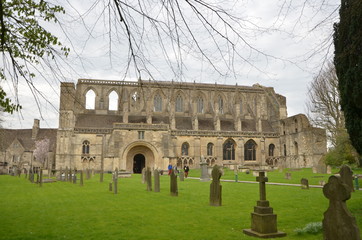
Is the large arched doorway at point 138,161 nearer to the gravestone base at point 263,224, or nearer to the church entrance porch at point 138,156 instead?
the church entrance porch at point 138,156

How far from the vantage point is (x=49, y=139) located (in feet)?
179

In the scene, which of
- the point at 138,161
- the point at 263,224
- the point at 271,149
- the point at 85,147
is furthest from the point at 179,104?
the point at 263,224

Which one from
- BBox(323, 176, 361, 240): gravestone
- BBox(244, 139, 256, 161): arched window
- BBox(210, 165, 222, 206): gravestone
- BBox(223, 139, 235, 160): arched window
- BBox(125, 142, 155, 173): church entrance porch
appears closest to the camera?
BBox(323, 176, 361, 240): gravestone

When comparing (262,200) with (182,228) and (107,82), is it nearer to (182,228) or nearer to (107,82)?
(182,228)

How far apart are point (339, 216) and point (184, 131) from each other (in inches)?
1405

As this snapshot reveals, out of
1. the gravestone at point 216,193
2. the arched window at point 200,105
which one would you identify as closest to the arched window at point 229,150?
the arched window at point 200,105

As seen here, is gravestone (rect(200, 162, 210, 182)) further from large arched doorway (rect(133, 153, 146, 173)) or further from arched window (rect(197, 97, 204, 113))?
arched window (rect(197, 97, 204, 113))

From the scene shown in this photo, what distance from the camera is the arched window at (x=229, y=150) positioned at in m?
41.6

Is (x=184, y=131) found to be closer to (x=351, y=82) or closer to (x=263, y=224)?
(x=351, y=82)

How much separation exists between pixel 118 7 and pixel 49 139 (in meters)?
56.2

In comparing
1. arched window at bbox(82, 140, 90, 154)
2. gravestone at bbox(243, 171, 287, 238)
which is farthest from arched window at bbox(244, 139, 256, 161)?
gravestone at bbox(243, 171, 287, 238)

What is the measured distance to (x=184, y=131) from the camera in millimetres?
40031

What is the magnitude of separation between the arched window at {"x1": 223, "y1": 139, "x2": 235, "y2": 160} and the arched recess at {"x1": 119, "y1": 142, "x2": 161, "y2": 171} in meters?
9.93

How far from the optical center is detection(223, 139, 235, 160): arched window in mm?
41575
